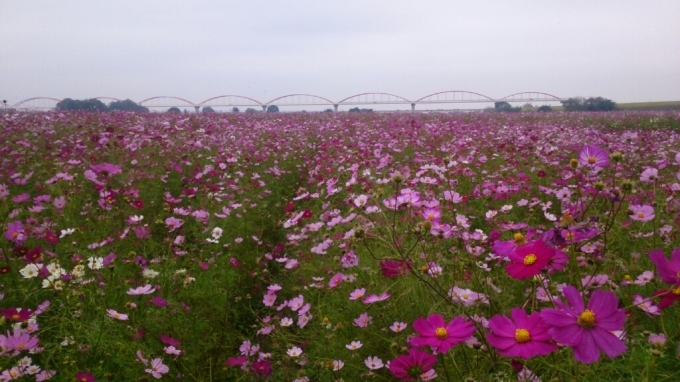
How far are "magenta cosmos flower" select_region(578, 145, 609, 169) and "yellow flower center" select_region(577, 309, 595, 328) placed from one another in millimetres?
529

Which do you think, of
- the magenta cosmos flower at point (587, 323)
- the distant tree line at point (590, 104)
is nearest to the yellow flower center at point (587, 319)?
the magenta cosmos flower at point (587, 323)

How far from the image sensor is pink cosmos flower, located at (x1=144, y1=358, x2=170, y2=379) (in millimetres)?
1428

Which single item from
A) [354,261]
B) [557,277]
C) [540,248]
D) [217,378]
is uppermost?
[540,248]

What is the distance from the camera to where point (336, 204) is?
11.7ft

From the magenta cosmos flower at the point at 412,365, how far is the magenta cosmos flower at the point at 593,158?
24.4 inches

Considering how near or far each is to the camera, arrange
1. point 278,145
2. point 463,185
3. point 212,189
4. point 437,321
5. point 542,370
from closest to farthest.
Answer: point 437,321 < point 542,370 < point 212,189 < point 463,185 < point 278,145

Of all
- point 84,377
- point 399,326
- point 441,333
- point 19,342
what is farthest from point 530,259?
point 19,342

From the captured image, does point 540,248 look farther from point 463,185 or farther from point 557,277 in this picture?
point 463,185

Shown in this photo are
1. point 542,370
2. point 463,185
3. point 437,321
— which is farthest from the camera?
point 463,185

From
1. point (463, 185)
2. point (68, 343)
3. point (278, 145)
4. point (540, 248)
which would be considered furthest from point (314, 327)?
point (278, 145)

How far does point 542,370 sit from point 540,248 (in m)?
0.65

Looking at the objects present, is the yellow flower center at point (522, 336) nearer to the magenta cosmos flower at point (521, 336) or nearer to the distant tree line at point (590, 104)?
the magenta cosmos flower at point (521, 336)

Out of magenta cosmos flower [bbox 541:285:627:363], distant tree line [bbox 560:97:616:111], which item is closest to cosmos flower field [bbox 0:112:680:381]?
magenta cosmos flower [bbox 541:285:627:363]

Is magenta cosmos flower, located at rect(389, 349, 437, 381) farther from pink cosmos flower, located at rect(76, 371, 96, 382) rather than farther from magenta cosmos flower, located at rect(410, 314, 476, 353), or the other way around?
pink cosmos flower, located at rect(76, 371, 96, 382)
